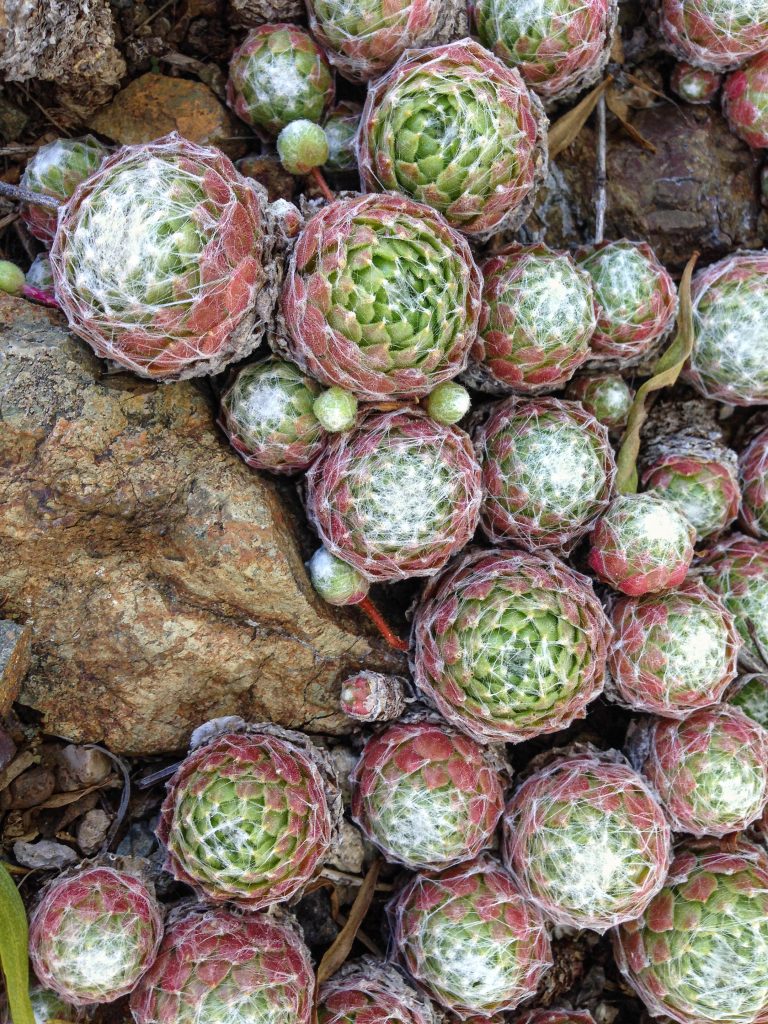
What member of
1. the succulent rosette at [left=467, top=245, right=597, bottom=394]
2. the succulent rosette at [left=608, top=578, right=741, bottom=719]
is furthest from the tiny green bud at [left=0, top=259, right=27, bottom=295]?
the succulent rosette at [left=608, top=578, right=741, bottom=719]

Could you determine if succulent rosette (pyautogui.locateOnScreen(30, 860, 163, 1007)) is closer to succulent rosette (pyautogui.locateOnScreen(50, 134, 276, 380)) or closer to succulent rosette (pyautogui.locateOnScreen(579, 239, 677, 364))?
succulent rosette (pyautogui.locateOnScreen(50, 134, 276, 380))

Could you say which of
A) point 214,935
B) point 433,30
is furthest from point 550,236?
point 214,935

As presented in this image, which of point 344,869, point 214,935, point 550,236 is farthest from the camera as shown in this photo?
point 550,236

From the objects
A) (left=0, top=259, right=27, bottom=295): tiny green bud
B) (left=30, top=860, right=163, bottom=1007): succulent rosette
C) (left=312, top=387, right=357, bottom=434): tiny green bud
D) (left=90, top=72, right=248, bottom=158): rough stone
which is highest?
(left=90, top=72, right=248, bottom=158): rough stone

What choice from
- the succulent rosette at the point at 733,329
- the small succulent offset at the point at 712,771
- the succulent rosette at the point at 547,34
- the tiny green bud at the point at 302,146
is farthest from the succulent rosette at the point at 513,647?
the succulent rosette at the point at 547,34

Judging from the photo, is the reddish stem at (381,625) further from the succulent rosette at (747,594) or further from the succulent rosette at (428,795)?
the succulent rosette at (747,594)

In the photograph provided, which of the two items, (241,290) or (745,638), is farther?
(745,638)

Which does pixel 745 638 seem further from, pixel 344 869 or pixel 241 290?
pixel 241 290
